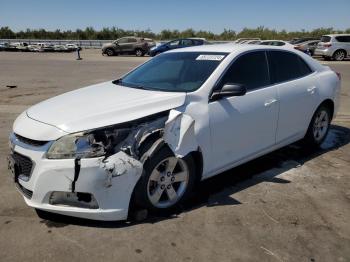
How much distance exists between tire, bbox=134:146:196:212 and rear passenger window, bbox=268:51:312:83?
1819 mm

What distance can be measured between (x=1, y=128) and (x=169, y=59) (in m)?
4.01

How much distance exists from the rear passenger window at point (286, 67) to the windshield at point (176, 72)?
0.84 m

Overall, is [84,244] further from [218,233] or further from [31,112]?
[31,112]

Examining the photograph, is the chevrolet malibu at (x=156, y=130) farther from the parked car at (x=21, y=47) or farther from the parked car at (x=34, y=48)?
the parked car at (x=21, y=47)

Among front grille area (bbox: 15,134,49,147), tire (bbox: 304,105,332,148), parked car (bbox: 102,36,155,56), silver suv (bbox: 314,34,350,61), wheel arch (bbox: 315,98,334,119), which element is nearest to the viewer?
front grille area (bbox: 15,134,49,147)

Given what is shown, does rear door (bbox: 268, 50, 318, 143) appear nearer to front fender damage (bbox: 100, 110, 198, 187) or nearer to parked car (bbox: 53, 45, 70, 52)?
front fender damage (bbox: 100, 110, 198, 187)

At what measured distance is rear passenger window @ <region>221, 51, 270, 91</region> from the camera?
4.59 m

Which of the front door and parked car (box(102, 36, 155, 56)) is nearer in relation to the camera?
the front door

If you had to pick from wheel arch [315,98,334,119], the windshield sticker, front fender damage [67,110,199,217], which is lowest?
wheel arch [315,98,334,119]

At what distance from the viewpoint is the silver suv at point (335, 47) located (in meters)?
26.4

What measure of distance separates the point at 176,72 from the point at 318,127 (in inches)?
101

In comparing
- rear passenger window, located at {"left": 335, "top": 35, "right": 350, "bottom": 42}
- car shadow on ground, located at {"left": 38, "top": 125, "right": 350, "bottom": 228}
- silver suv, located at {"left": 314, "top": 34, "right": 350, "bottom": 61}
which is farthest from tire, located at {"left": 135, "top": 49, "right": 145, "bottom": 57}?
car shadow on ground, located at {"left": 38, "top": 125, "right": 350, "bottom": 228}

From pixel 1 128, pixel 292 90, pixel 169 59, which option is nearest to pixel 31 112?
pixel 169 59

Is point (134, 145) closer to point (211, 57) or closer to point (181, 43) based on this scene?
point (211, 57)
